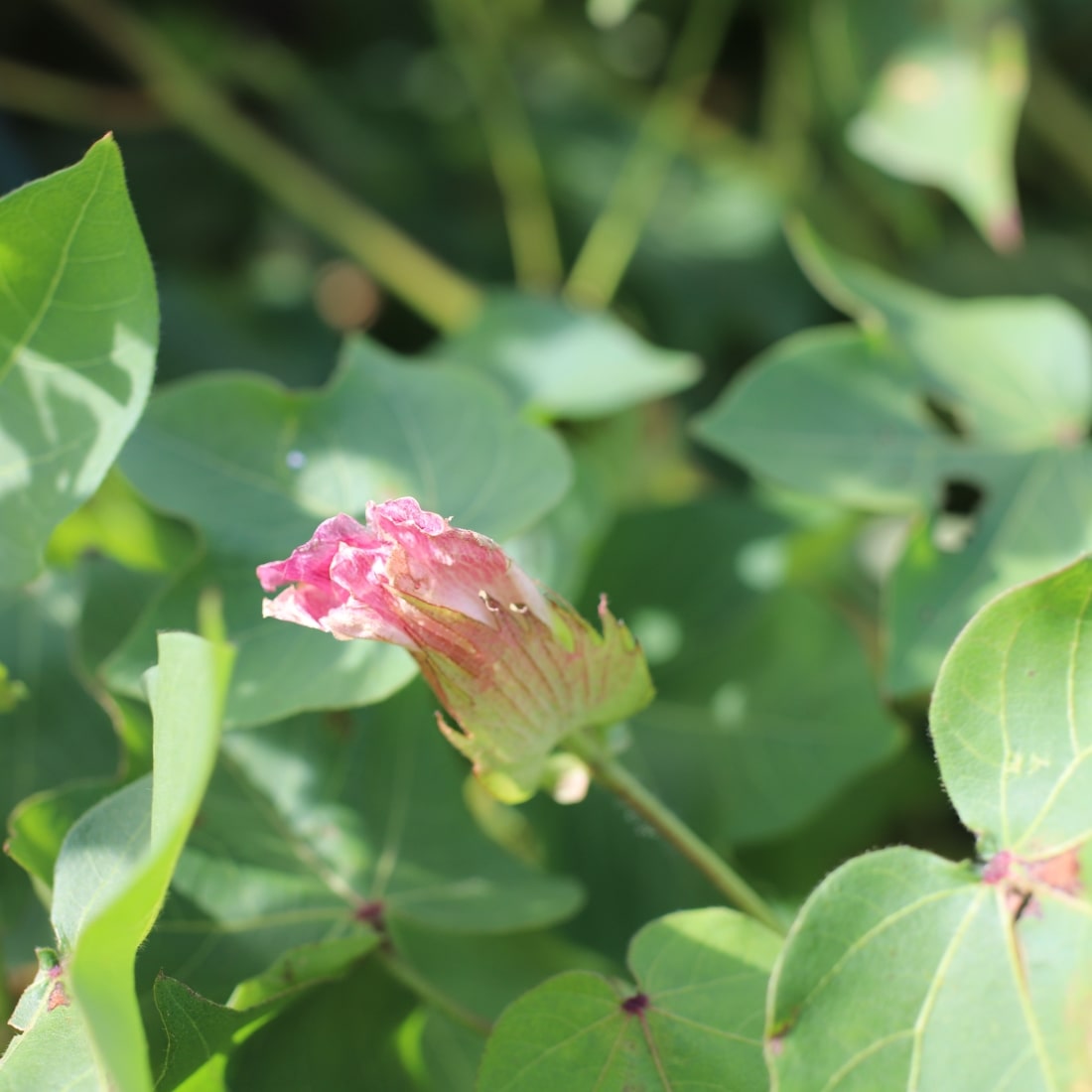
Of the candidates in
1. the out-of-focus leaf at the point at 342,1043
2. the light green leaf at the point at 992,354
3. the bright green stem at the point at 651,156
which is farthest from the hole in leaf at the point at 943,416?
the out-of-focus leaf at the point at 342,1043

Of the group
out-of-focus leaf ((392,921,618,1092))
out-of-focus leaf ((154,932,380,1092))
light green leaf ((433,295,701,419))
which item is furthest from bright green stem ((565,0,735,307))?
out-of-focus leaf ((154,932,380,1092))

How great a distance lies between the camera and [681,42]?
114 centimetres

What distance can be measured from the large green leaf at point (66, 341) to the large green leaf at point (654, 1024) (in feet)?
0.84

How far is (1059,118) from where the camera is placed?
1.10 metres

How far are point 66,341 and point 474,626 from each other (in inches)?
7.8

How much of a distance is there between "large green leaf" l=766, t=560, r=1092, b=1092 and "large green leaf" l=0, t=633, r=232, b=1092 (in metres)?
0.19

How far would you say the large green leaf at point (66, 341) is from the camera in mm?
423

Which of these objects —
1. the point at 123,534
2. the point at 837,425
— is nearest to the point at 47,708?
the point at 123,534

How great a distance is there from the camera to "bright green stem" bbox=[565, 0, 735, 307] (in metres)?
1.09

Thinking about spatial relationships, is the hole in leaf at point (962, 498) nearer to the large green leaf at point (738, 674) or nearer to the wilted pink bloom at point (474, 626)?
the large green leaf at point (738, 674)

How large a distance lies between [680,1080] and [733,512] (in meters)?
0.43

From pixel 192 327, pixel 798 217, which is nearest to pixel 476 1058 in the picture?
pixel 798 217

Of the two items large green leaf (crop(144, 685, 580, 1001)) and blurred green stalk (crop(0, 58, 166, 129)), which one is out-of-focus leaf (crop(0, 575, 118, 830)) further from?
blurred green stalk (crop(0, 58, 166, 129))

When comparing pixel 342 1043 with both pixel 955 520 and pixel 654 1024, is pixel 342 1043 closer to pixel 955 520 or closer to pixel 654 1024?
pixel 654 1024
